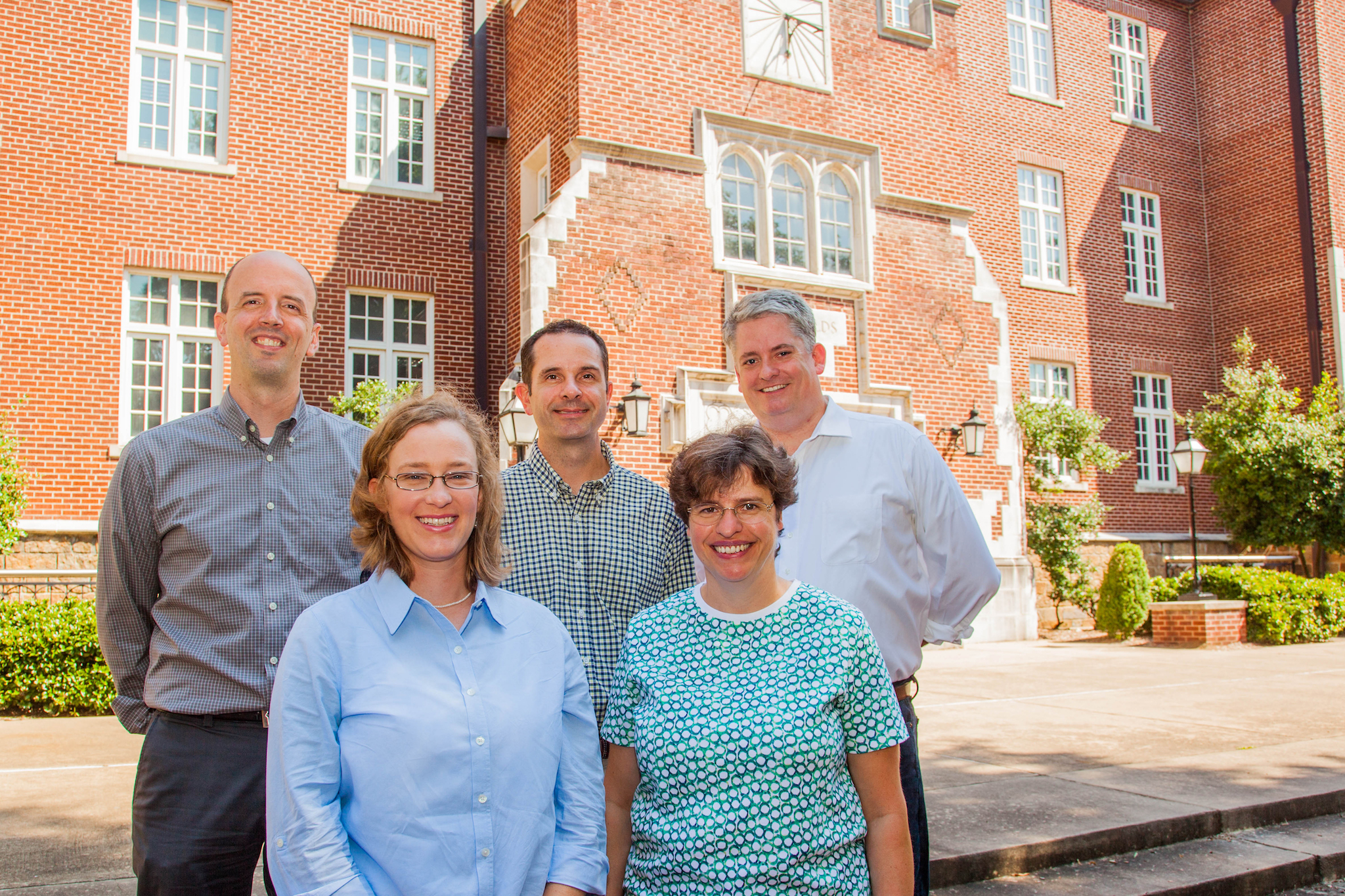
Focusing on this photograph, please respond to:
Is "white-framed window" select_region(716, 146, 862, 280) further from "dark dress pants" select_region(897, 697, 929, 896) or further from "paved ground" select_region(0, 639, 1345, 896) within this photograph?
"dark dress pants" select_region(897, 697, 929, 896)

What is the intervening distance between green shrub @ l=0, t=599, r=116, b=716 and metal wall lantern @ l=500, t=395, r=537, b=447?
4.29 m

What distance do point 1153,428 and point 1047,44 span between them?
24.6 ft

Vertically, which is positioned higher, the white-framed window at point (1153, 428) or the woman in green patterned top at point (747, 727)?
the white-framed window at point (1153, 428)

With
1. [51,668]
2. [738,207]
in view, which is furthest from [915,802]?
[738,207]

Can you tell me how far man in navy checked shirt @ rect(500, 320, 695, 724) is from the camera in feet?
8.72

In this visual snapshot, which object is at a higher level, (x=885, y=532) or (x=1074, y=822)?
(x=885, y=532)

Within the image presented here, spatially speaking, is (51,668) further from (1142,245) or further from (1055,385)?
(1142,245)

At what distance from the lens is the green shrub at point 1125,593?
13461 millimetres

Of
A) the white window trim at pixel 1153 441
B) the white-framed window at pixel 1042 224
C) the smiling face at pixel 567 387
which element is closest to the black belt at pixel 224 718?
the smiling face at pixel 567 387

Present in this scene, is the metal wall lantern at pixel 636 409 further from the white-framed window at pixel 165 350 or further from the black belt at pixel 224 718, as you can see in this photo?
the black belt at pixel 224 718

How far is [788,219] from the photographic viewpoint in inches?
508

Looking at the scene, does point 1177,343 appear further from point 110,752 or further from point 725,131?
point 110,752

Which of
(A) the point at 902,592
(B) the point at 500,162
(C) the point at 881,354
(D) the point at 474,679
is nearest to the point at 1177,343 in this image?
(C) the point at 881,354

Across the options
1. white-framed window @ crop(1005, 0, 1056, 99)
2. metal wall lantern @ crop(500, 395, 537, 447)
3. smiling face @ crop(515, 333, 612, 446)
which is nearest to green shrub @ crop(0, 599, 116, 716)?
metal wall lantern @ crop(500, 395, 537, 447)
